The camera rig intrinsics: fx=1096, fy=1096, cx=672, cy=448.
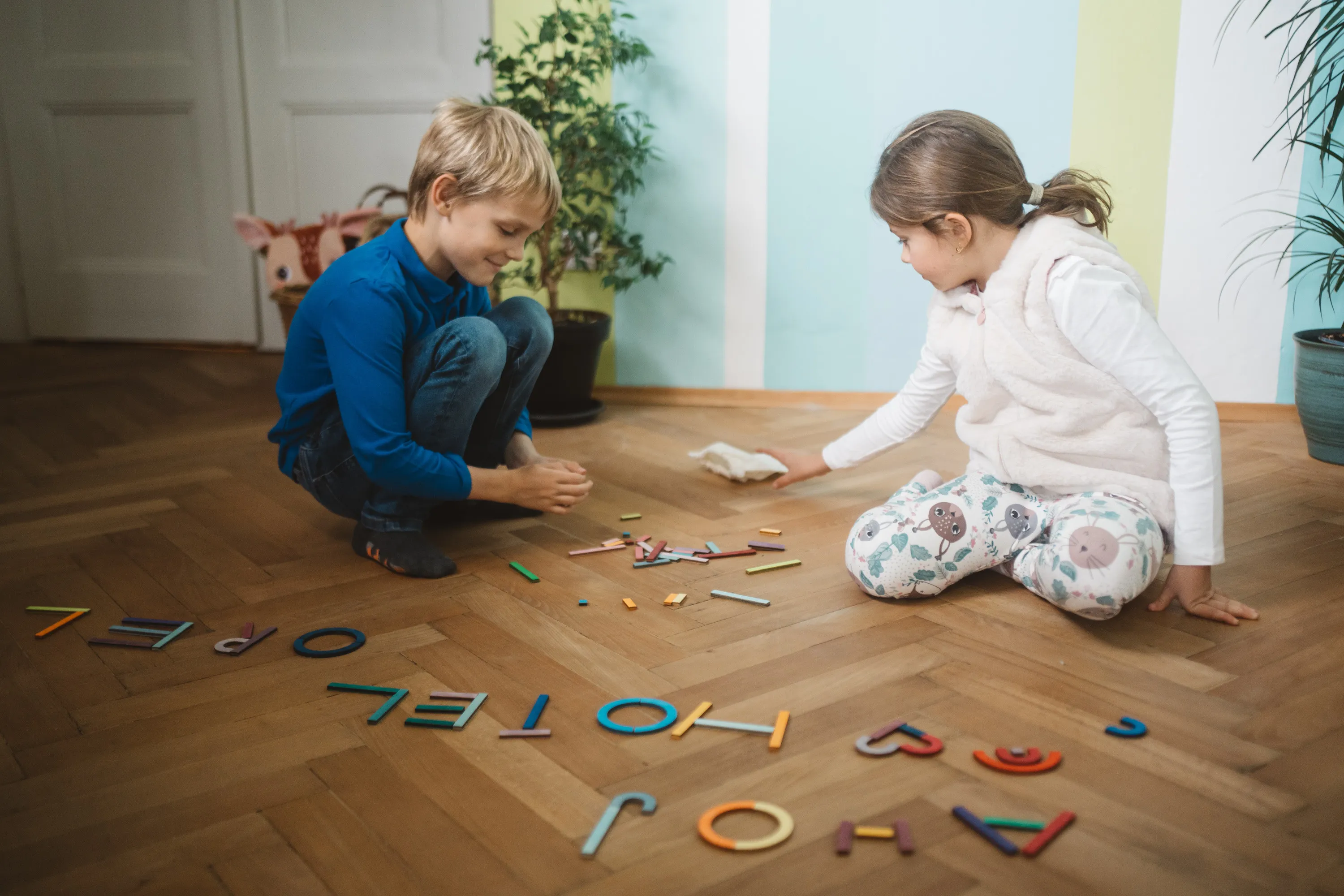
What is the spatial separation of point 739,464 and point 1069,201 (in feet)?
2.77

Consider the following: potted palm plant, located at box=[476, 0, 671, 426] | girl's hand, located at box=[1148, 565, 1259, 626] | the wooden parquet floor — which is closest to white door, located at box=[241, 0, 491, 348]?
potted palm plant, located at box=[476, 0, 671, 426]

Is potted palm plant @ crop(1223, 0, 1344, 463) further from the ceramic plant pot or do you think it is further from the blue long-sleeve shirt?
the blue long-sleeve shirt

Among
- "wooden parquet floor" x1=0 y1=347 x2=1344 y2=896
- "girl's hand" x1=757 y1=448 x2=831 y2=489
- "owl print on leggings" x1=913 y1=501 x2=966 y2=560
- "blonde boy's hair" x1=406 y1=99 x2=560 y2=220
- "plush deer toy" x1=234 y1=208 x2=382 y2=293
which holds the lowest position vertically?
"wooden parquet floor" x1=0 y1=347 x2=1344 y2=896

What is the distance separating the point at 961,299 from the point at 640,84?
4.48ft

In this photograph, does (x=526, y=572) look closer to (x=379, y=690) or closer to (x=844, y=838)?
(x=379, y=690)

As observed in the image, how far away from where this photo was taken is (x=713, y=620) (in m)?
1.51

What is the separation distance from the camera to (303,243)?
303 cm

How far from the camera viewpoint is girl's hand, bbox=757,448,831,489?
1954 millimetres

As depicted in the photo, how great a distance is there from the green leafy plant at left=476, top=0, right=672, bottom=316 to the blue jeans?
770mm

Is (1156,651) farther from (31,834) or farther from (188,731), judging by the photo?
(31,834)

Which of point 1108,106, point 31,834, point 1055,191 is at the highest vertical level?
point 1108,106

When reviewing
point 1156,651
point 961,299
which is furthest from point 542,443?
point 1156,651

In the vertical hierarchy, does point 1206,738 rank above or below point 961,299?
below

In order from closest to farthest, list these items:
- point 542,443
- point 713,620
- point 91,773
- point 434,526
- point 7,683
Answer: point 91,773 → point 7,683 → point 713,620 → point 434,526 → point 542,443
